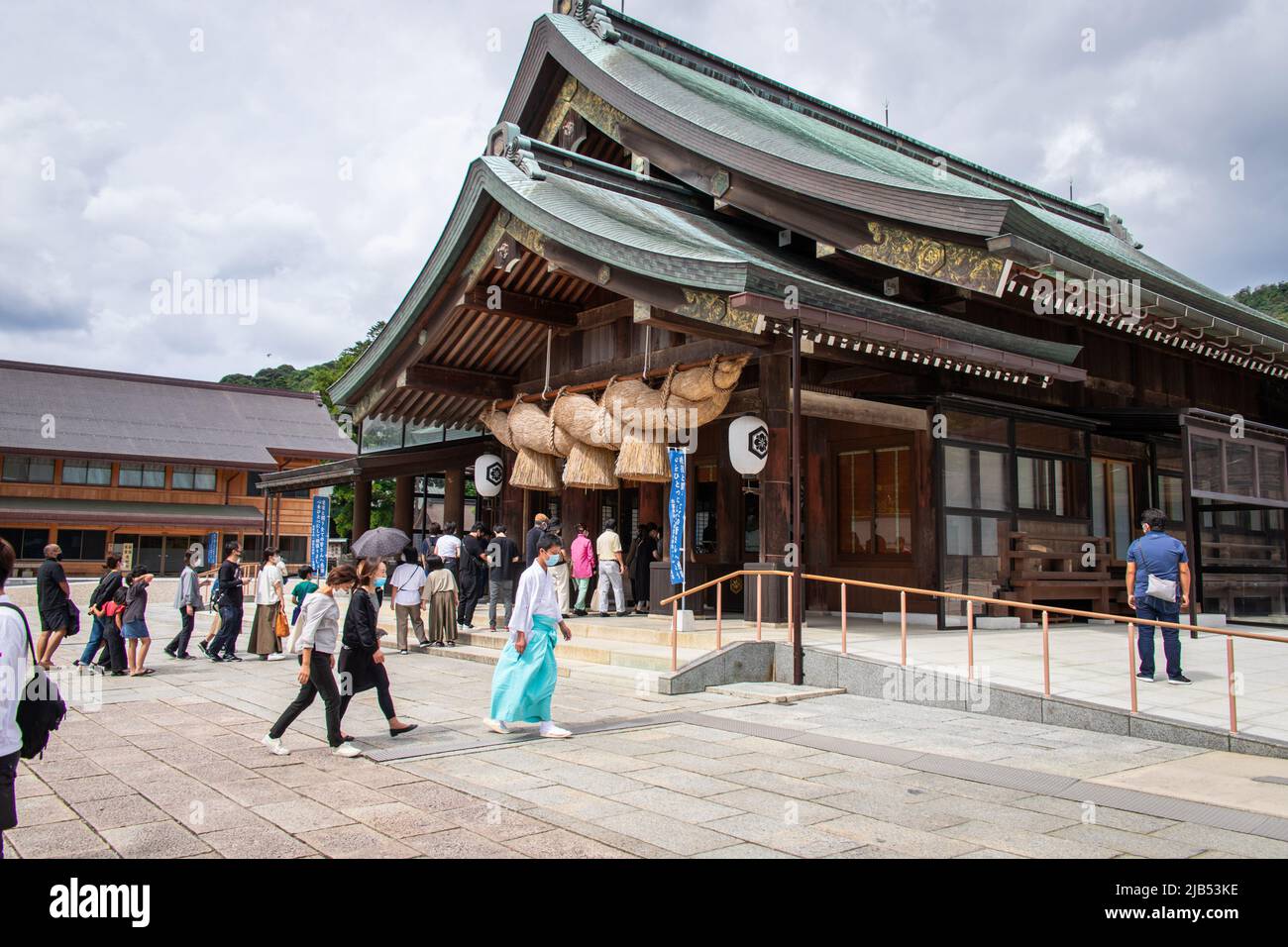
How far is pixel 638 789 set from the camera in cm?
538

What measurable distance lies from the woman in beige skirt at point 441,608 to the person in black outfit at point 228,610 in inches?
96.0

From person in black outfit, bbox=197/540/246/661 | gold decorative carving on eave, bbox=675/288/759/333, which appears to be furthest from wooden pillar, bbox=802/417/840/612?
person in black outfit, bbox=197/540/246/661

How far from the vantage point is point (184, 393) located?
39.7 m

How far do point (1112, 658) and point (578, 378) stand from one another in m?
7.74

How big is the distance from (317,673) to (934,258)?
7518 mm

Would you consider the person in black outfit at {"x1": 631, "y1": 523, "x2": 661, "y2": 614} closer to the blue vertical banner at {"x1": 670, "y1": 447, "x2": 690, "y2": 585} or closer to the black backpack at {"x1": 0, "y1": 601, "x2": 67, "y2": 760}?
the blue vertical banner at {"x1": 670, "y1": 447, "x2": 690, "y2": 585}

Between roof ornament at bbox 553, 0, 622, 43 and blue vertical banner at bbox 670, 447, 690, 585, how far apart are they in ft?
23.0

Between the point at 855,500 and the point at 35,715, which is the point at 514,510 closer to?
the point at 855,500

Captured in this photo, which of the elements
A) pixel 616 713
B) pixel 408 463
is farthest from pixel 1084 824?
pixel 408 463

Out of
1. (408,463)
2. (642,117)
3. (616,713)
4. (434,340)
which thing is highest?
(642,117)

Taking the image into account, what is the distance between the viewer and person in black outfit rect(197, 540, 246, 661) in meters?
12.1

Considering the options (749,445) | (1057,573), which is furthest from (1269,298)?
(749,445)
